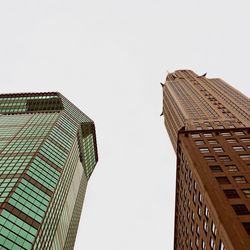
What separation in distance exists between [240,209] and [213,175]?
29.9ft

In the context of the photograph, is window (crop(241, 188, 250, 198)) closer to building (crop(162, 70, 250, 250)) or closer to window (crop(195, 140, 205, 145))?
building (crop(162, 70, 250, 250))

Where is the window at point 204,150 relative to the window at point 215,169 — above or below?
above

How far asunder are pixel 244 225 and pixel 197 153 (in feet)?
67.7

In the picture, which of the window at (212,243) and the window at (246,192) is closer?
the window at (212,243)

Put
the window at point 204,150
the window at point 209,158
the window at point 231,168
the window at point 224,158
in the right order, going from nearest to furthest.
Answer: the window at point 231,168 → the window at point 224,158 → the window at point 209,158 → the window at point 204,150

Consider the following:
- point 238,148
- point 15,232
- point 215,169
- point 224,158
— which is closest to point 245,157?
point 224,158

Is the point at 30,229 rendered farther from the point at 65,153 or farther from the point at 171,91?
the point at 171,91

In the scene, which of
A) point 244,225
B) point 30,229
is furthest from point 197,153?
point 30,229

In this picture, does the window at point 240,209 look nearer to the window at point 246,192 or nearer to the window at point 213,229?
the window at point 246,192

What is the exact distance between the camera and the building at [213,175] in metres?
43.2

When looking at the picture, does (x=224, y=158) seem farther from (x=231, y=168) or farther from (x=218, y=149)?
(x=218, y=149)

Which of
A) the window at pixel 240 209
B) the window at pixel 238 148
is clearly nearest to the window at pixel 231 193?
the window at pixel 240 209

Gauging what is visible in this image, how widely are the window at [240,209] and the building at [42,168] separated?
1281 inches

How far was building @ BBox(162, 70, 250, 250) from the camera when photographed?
43178mm
